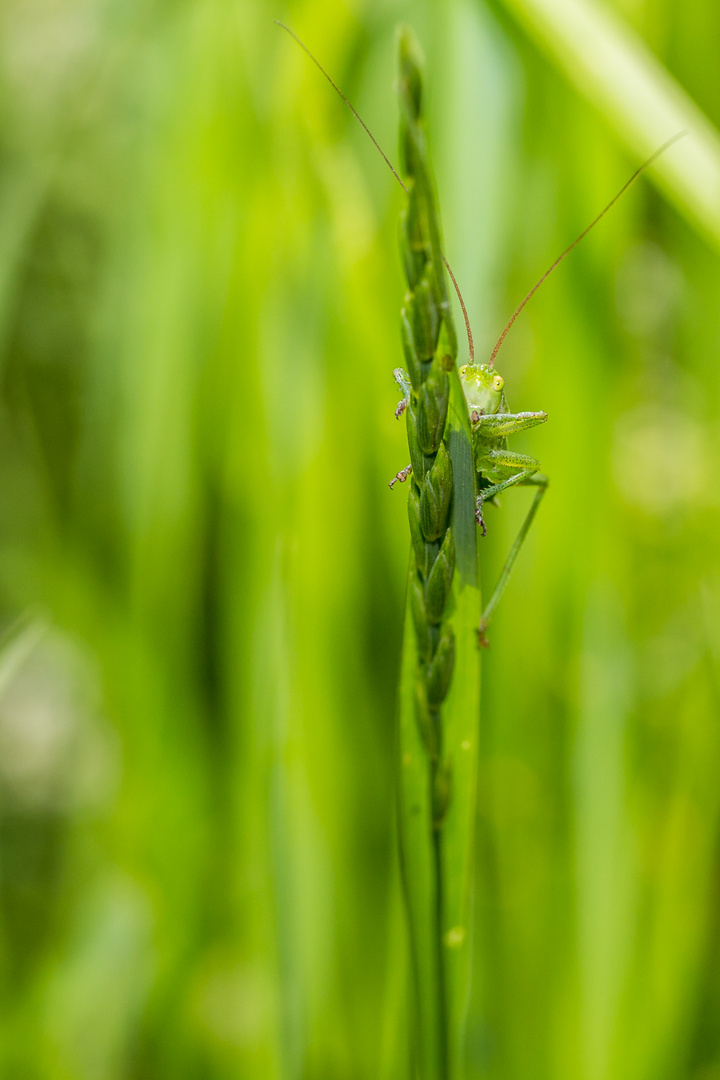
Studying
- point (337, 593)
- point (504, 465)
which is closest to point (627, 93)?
point (504, 465)

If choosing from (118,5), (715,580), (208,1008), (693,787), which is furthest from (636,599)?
(118,5)

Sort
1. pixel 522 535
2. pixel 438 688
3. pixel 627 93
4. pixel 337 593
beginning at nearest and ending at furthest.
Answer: pixel 438 688, pixel 522 535, pixel 627 93, pixel 337 593

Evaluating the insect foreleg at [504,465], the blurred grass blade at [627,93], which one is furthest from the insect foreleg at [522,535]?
the blurred grass blade at [627,93]

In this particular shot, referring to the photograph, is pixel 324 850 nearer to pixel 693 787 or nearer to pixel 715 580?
pixel 693 787

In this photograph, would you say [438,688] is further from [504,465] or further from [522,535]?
[504,465]

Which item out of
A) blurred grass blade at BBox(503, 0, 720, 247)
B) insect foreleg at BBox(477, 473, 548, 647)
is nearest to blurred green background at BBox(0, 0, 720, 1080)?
blurred grass blade at BBox(503, 0, 720, 247)

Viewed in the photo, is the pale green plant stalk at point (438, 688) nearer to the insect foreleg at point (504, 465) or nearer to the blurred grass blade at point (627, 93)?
the insect foreleg at point (504, 465)
